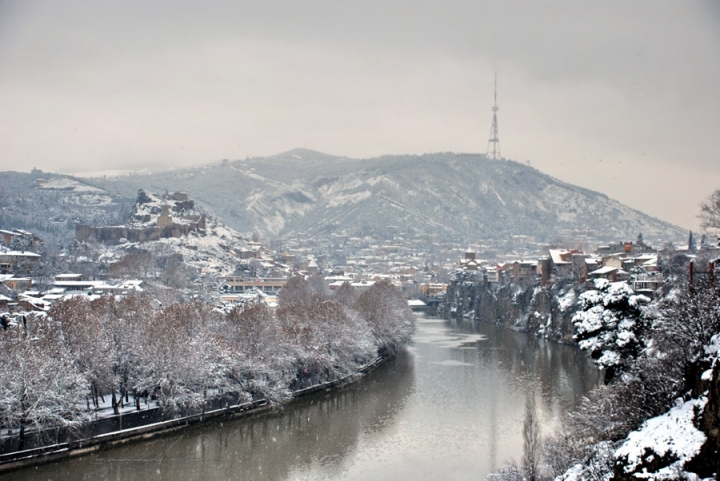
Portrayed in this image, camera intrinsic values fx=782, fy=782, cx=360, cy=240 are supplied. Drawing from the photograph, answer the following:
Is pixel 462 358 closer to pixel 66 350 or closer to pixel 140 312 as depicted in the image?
pixel 140 312

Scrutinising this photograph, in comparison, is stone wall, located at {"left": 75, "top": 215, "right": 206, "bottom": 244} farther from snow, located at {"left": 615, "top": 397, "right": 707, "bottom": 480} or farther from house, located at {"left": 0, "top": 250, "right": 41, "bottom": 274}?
snow, located at {"left": 615, "top": 397, "right": 707, "bottom": 480}

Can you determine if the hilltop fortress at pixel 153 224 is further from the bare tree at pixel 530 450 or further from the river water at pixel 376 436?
the bare tree at pixel 530 450

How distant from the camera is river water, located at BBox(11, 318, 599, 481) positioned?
26.3m

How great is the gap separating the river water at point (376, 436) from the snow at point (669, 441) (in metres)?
11.1

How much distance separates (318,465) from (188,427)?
6699mm

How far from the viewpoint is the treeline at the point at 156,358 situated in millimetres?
27922

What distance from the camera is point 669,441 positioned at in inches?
556

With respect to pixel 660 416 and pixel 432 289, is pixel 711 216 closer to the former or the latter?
pixel 660 416

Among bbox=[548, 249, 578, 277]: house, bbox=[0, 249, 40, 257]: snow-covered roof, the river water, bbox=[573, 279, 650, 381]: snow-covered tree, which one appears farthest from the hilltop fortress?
bbox=[573, 279, 650, 381]: snow-covered tree

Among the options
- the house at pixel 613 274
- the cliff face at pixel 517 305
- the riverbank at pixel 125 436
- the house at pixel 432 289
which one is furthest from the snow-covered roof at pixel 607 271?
the house at pixel 432 289

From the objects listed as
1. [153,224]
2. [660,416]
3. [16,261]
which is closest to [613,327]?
[660,416]

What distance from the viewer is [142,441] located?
29.3 m

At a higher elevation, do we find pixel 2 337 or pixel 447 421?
pixel 2 337

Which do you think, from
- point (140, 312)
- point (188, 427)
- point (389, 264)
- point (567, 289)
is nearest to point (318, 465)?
point (188, 427)
